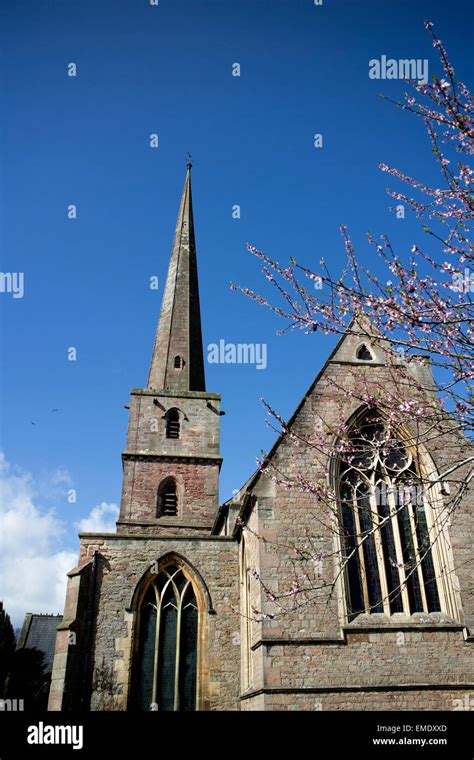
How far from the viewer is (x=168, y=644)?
13.2 meters

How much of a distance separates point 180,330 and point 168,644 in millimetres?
14558

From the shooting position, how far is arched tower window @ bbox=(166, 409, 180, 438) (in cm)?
2253

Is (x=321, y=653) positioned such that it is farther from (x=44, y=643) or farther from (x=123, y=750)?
(x=44, y=643)

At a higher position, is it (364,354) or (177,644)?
(364,354)

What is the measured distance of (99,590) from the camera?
521 inches

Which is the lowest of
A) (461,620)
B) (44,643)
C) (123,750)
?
(123,750)

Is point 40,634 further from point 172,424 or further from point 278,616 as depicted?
point 278,616

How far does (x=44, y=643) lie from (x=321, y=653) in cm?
2896

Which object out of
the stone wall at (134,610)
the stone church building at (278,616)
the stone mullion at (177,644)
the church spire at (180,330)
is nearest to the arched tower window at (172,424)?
the church spire at (180,330)

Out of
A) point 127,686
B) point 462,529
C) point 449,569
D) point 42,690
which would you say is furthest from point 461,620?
point 42,690

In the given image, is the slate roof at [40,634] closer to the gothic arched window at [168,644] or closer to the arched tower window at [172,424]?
the arched tower window at [172,424]

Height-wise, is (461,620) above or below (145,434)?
below

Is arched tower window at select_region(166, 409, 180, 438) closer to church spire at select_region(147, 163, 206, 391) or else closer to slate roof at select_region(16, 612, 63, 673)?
church spire at select_region(147, 163, 206, 391)

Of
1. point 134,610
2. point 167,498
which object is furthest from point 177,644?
point 167,498
